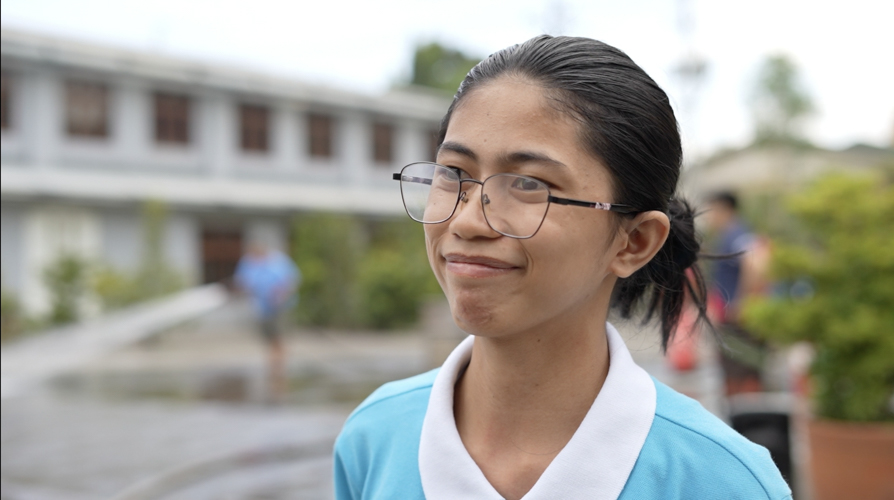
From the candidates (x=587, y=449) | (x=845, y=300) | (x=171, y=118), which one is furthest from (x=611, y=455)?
(x=171, y=118)

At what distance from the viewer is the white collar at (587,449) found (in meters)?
1.22

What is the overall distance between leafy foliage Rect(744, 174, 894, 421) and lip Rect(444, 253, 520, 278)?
3486 millimetres

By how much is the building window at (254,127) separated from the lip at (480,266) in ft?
70.5

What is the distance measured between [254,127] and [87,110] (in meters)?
4.45

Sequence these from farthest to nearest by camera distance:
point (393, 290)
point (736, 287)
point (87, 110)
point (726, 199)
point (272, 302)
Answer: point (87, 110), point (393, 290), point (272, 302), point (736, 287), point (726, 199)

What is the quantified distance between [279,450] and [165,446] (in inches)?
151

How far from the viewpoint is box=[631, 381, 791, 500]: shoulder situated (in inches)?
47.0

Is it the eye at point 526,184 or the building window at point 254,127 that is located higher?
the building window at point 254,127

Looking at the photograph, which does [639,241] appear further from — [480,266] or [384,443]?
[384,443]

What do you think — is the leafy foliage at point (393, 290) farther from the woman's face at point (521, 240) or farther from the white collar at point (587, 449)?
the woman's face at point (521, 240)

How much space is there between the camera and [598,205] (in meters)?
1.21

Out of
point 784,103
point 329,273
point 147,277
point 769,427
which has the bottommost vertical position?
point 329,273

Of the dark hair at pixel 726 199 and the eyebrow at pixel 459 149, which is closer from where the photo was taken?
the eyebrow at pixel 459 149

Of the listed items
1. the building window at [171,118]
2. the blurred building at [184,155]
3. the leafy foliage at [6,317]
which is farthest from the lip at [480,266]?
the building window at [171,118]
